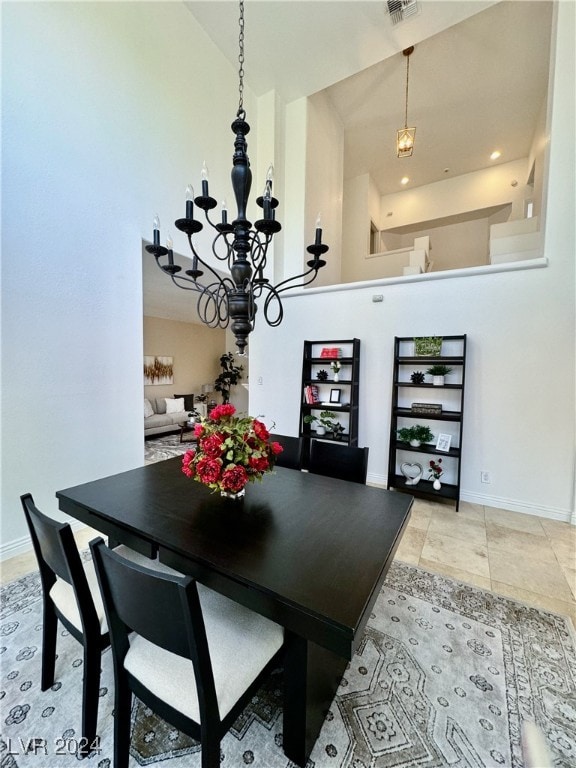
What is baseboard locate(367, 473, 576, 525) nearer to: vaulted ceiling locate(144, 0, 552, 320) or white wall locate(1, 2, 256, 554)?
white wall locate(1, 2, 256, 554)

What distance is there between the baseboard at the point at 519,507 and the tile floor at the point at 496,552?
67 millimetres

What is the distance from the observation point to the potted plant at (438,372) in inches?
125

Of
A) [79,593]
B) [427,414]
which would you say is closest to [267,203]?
[79,593]

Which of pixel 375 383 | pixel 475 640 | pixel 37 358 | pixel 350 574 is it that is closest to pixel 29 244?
pixel 37 358

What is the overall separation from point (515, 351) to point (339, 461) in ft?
7.28

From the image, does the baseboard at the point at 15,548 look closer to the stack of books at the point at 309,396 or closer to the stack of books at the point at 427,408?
the stack of books at the point at 309,396

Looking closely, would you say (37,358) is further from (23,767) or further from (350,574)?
(350,574)

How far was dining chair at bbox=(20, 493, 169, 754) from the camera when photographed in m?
1.01

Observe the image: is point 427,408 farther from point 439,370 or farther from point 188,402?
point 188,402

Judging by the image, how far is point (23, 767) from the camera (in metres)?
1.07

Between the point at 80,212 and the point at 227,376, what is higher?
the point at 80,212

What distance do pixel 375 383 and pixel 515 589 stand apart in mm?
2209

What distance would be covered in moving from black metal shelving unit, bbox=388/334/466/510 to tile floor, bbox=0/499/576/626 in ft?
1.10

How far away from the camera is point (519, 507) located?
9.80 ft
